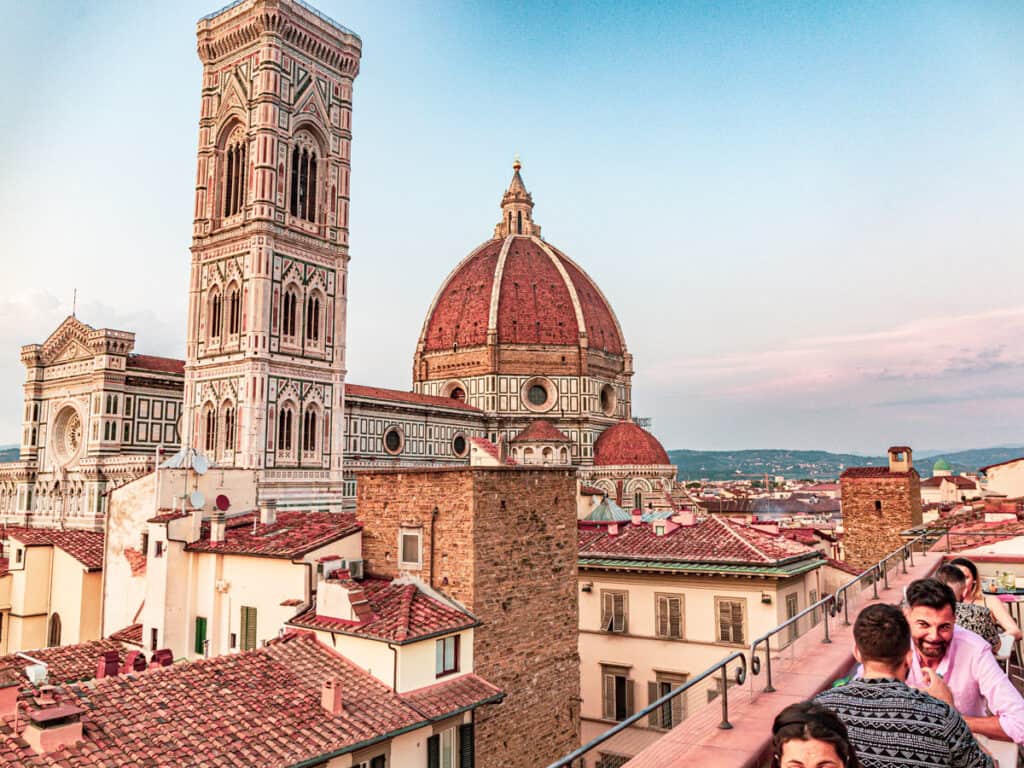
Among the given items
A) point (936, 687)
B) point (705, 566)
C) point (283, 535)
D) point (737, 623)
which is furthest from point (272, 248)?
point (936, 687)

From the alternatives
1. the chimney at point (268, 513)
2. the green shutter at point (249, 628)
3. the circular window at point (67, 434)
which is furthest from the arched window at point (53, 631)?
the circular window at point (67, 434)

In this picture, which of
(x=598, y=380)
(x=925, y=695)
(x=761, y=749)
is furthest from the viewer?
(x=598, y=380)

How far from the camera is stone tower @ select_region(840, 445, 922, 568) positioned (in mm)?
23656

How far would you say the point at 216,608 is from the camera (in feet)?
59.2

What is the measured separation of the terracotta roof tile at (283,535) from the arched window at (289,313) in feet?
77.1

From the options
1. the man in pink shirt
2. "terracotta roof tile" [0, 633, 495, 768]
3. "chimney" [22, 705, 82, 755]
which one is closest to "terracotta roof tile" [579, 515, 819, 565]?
"terracotta roof tile" [0, 633, 495, 768]

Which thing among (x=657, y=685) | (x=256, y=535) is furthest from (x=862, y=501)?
(x=256, y=535)

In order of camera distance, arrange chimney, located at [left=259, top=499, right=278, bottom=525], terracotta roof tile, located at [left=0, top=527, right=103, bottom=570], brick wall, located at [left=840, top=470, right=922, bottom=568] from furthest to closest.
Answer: terracotta roof tile, located at [left=0, top=527, right=103, bottom=570] → brick wall, located at [left=840, top=470, right=922, bottom=568] → chimney, located at [left=259, top=499, right=278, bottom=525]

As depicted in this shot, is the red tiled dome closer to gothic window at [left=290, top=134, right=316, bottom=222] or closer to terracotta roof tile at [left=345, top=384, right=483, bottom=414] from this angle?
terracotta roof tile at [left=345, top=384, right=483, bottom=414]

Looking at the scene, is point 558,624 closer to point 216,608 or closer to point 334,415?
point 216,608

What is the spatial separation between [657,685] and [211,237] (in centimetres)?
3610

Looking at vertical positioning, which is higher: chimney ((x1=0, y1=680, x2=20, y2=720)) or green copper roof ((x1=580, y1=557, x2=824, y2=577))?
green copper roof ((x1=580, y1=557, x2=824, y2=577))

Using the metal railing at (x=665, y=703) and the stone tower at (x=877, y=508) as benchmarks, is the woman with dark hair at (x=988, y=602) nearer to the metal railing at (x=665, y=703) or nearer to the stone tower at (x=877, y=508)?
the metal railing at (x=665, y=703)

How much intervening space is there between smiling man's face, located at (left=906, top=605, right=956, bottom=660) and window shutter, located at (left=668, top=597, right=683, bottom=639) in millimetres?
15922
